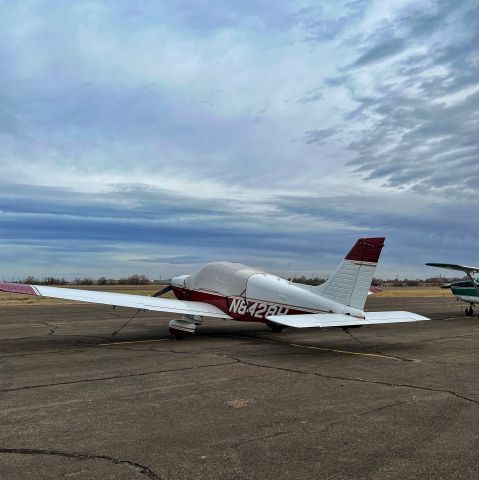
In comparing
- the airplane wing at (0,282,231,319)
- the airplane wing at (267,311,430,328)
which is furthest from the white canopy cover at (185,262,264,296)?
the airplane wing at (267,311,430,328)

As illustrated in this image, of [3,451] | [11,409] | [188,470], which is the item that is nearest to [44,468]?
[3,451]

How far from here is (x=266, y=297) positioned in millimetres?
14789

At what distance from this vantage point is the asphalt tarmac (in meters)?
4.65

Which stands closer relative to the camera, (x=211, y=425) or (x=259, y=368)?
(x=211, y=425)

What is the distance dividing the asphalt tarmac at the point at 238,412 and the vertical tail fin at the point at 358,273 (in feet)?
4.52

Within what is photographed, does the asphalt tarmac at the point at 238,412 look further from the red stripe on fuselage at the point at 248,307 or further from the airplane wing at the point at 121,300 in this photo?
the airplane wing at the point at 121,300

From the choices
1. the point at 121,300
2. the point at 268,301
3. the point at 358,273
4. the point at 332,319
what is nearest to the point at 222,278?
the point at 268,301

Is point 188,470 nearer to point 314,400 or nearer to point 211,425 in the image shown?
point 211,425

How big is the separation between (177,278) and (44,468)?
14288mm

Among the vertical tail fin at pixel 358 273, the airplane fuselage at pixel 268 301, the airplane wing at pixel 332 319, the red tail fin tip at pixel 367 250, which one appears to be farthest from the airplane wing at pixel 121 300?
the red tail fin tip at pixel 367 250

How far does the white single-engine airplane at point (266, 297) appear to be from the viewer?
12797mm

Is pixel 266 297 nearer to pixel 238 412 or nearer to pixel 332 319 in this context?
pixel 332 319

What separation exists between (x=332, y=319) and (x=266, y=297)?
10.3 feet

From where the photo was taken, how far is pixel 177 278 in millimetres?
18828
